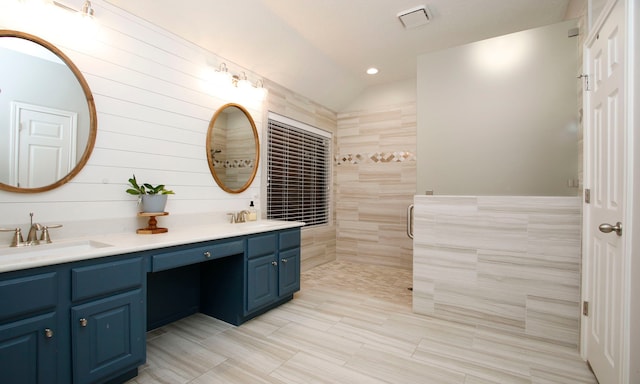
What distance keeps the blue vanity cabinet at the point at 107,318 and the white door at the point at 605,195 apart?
263 cm

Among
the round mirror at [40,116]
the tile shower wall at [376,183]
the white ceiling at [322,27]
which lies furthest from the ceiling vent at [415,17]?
the round mirror at [40,116]

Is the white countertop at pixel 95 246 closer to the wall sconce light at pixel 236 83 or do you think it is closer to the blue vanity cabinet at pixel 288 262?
the blue vanity cabinet at pixel 288 262

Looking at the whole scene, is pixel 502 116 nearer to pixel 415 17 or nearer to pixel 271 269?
pixel 415 17

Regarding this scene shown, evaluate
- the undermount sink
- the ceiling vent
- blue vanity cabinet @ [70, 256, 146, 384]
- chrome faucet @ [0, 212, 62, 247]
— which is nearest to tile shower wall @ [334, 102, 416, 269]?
the ceiling vent

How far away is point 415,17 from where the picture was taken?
2814 mm

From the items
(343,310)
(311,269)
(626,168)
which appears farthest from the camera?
(311,269)

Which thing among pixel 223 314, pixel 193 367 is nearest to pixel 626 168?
pixel 193 367

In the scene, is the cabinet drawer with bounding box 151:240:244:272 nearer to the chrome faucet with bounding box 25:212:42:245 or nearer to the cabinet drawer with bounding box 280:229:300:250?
the cabinet drawer with bounding box 280:229:300:250

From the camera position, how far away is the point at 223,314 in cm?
256

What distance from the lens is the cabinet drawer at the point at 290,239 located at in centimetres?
283

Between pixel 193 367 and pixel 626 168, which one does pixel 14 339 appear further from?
pixel 626 168

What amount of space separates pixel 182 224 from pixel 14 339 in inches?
53.2

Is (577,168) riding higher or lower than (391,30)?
lower

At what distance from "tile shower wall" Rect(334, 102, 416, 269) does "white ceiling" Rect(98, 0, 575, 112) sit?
956mm
